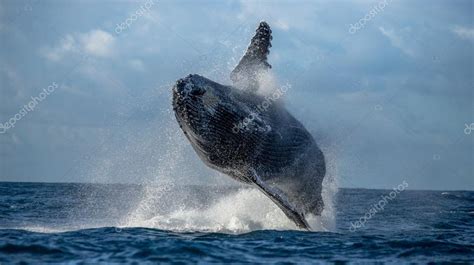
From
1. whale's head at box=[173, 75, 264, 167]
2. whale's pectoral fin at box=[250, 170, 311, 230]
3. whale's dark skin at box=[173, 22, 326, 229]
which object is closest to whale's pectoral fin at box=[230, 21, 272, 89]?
whale's dark skin at box=[173, 22, 326, 229]

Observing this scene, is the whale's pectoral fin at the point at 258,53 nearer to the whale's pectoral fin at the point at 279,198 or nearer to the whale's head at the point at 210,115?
the whale's head at the point at 210,115

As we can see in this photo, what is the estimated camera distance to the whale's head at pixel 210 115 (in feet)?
33.6

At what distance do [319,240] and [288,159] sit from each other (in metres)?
1.67

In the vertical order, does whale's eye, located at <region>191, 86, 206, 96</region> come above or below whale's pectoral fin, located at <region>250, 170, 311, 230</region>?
above

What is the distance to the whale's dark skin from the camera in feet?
34.2

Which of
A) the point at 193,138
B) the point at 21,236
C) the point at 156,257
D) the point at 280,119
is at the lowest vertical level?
the point at 156,257

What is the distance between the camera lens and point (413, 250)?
1114 centimetres

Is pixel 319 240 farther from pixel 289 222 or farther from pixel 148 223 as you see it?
pixel 148 223

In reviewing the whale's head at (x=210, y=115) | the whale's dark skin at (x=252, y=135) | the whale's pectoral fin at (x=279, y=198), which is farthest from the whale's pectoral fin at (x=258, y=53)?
the whale's pectoral fin at (x=279, y=198)

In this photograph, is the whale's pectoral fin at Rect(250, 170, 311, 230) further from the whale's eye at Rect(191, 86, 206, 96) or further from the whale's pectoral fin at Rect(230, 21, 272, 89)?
the whale's pectoral fin at Rect(230, 21, 272, 89)

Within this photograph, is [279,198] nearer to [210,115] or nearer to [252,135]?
[252,135]

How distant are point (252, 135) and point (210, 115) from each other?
3.61 ft

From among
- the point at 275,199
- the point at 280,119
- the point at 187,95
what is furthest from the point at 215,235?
the point at 187,95

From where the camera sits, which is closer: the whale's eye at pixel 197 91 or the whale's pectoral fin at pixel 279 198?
the whale's eye at pixel 197 91
